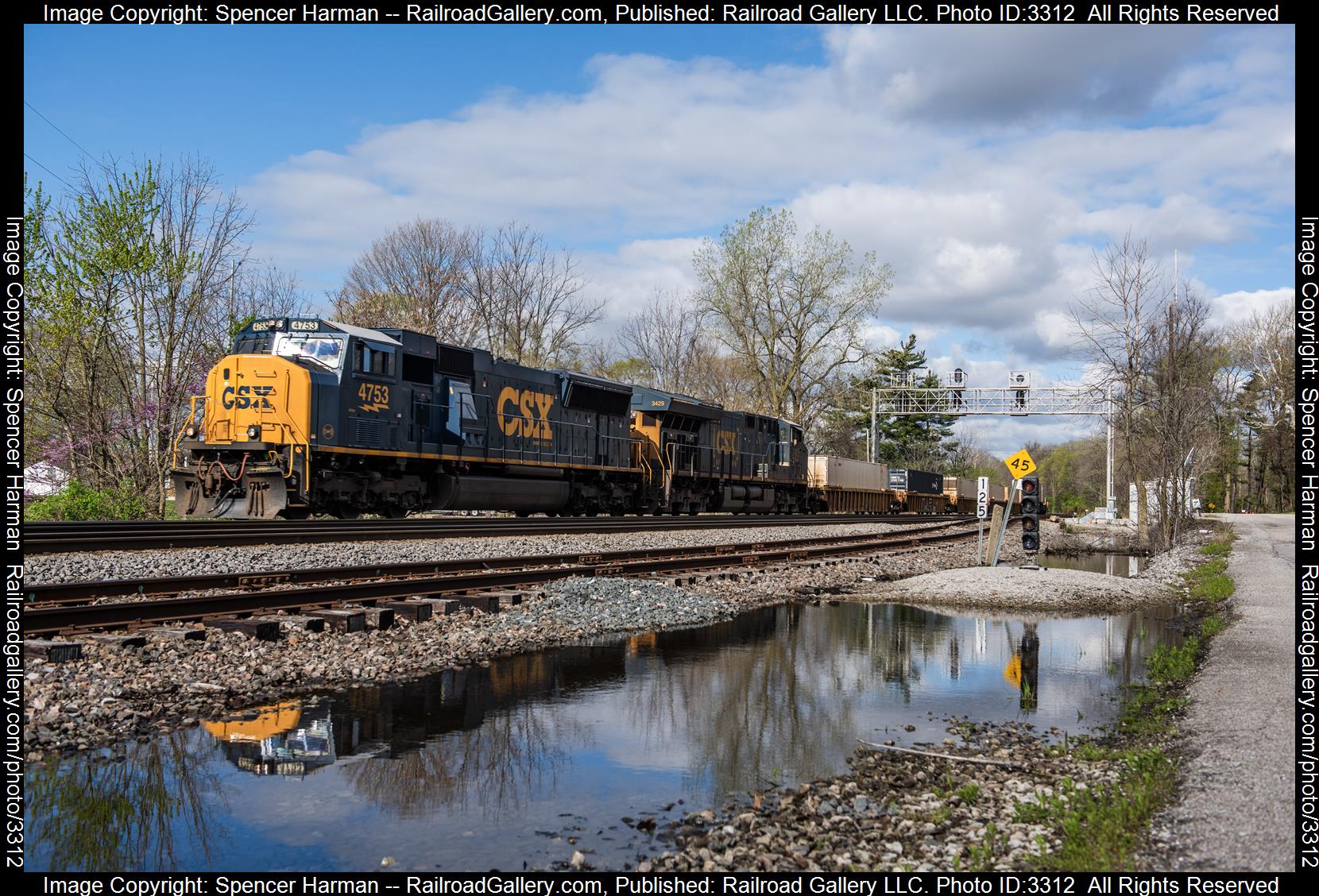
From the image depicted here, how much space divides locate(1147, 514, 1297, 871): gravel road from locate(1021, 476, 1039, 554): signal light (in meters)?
7.30

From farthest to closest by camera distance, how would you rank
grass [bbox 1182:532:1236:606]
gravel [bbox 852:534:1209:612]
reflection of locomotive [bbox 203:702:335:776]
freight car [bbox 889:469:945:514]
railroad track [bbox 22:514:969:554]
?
freight car [bbox 889:469:945:514] < grass [bbox 1182:532:1236:606] < gravel [bbox 852:534:1209:612] < railroad track [bbox 22:514:969:554] < reflection of locomotive [bbox 203:702:335:776]

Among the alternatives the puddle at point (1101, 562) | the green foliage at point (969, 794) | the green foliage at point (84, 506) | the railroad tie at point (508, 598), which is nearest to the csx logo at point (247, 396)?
the green foliage at point (84, 506)

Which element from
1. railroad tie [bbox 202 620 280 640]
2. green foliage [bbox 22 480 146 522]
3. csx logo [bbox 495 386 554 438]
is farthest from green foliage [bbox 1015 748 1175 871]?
green foliage [bbox 22 480 146 522]

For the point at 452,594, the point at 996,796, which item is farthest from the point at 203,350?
the point at 996,796

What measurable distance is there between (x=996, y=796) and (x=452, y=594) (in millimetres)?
7191

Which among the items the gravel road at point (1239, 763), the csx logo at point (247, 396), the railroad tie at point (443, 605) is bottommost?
the gravel road at point (1239, 763)

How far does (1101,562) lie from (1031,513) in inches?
359

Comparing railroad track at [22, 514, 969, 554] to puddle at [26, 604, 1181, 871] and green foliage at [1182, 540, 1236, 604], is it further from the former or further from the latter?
green foliage at [1182, 540, 1236, 604]

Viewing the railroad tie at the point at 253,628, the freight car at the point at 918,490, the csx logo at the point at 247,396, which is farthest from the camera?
the freight car at the point at 918,490

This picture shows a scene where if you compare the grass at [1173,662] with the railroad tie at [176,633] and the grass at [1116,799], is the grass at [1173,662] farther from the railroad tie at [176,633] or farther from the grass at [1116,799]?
the railroad tie at [176,633]

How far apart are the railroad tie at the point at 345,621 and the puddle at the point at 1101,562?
1753 cm

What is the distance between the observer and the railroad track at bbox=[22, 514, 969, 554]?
1363 centimetres

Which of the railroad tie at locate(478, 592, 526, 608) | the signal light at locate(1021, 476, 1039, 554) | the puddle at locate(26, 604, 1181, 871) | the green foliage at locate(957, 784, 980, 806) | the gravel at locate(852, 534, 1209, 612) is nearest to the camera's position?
the puddle at locate(26, 604, 1181, 871)

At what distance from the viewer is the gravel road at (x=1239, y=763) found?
4.13m
